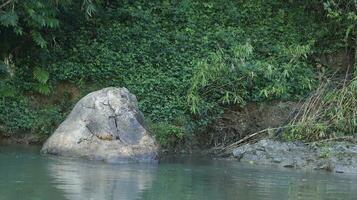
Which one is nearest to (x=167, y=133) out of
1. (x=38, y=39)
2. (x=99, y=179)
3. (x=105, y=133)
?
A: (x=105, y=133)

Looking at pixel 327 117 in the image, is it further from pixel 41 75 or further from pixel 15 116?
pixel 15 116

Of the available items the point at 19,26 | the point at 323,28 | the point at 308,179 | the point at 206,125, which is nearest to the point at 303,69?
the point at 323,28

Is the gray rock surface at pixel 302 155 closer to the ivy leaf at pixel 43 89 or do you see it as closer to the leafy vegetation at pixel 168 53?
the leafy vegetation at pixel 168 53

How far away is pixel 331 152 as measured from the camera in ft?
38.7

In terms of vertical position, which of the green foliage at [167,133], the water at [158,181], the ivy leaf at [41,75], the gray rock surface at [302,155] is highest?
the ivy leaf at [41,75]

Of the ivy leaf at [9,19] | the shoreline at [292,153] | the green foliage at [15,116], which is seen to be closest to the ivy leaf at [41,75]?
the green foliage at [15,116]

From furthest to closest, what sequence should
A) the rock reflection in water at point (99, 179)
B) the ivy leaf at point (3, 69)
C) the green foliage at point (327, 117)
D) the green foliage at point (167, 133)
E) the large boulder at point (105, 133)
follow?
the ivy leaf at point (3, 69) → the green foliage at point (327, 117) → the green foliage at point (167, 133) → the large boulder at point (105, 133) → the rock reflection in water at point (99, 179)

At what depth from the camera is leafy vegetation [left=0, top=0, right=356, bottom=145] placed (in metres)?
13.4

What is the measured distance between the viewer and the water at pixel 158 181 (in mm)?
7828

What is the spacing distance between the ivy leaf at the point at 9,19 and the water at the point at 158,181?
2.65 m

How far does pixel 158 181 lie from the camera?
9023 mm

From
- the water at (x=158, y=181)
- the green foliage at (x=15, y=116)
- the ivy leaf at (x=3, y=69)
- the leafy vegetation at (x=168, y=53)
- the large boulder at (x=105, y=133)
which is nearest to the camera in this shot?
the water at (x=158, y=181)

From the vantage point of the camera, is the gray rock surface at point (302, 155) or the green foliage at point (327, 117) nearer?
the gray rock surface at point (302, 155)

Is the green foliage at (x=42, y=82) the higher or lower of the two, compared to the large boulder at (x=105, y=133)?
higher
